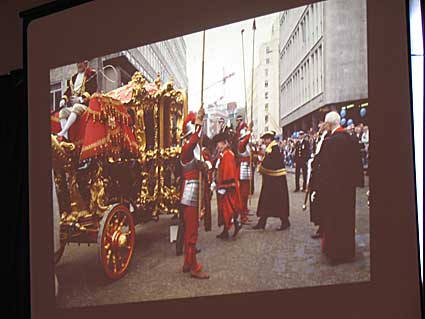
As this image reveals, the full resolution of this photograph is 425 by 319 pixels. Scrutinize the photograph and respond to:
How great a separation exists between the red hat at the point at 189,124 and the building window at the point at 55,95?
36.6 inches

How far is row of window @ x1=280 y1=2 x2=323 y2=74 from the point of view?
2.02m

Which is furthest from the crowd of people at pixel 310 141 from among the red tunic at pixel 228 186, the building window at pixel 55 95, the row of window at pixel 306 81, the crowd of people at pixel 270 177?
the building window at pixel 55 95

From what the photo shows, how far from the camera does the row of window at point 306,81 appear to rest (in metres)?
2.03

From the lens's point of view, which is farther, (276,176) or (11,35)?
(11,35)

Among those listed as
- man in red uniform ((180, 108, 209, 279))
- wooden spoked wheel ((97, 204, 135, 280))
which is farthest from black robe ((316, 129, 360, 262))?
wooden spoked wheel ((97, 204, 135, 280))

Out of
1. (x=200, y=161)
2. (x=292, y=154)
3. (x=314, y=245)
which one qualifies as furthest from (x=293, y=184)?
(x=200, y=161)

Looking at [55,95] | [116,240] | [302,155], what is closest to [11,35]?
[55,95]

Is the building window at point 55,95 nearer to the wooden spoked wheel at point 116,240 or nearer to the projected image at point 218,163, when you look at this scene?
the projected image at point 218,163

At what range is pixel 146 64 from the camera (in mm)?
2523

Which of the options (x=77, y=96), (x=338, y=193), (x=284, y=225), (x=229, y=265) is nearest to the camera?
(x=338, y=193)

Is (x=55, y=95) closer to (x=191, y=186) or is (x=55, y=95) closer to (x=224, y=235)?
(x=191, y=186)

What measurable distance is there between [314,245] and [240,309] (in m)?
0.42

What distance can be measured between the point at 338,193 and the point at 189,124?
2.44 ft

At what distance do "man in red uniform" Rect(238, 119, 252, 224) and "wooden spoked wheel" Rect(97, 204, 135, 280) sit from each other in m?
0.63
